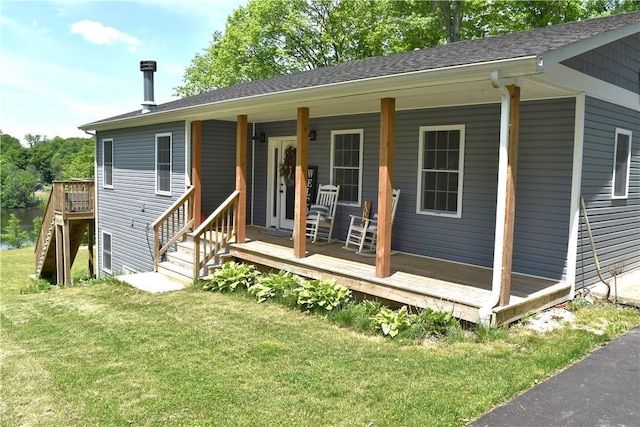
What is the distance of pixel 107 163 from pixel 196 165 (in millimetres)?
5288

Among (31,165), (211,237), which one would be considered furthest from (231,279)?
(31,165)

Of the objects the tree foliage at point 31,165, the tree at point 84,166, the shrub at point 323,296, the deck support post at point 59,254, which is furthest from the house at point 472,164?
the tree foliage at point 31,165

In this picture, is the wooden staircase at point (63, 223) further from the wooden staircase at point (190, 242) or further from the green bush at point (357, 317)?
the green bush at point (357, 317)

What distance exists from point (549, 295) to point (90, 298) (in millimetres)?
6327

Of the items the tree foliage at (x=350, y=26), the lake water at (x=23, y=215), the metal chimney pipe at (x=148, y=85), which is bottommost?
the lake water at (x=23, y=215)

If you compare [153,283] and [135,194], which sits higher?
[135,194]

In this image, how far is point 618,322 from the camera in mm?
5238

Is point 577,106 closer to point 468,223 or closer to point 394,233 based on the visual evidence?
point 468,223

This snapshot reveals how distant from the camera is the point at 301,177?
711 centimetres

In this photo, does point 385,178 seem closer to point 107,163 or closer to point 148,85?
point 148,85

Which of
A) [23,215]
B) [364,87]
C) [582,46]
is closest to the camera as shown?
[582,46]

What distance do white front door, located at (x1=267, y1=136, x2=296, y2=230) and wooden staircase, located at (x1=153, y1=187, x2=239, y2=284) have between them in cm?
146

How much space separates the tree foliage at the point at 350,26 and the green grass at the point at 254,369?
16147 mm

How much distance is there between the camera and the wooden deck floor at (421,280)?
514cm
